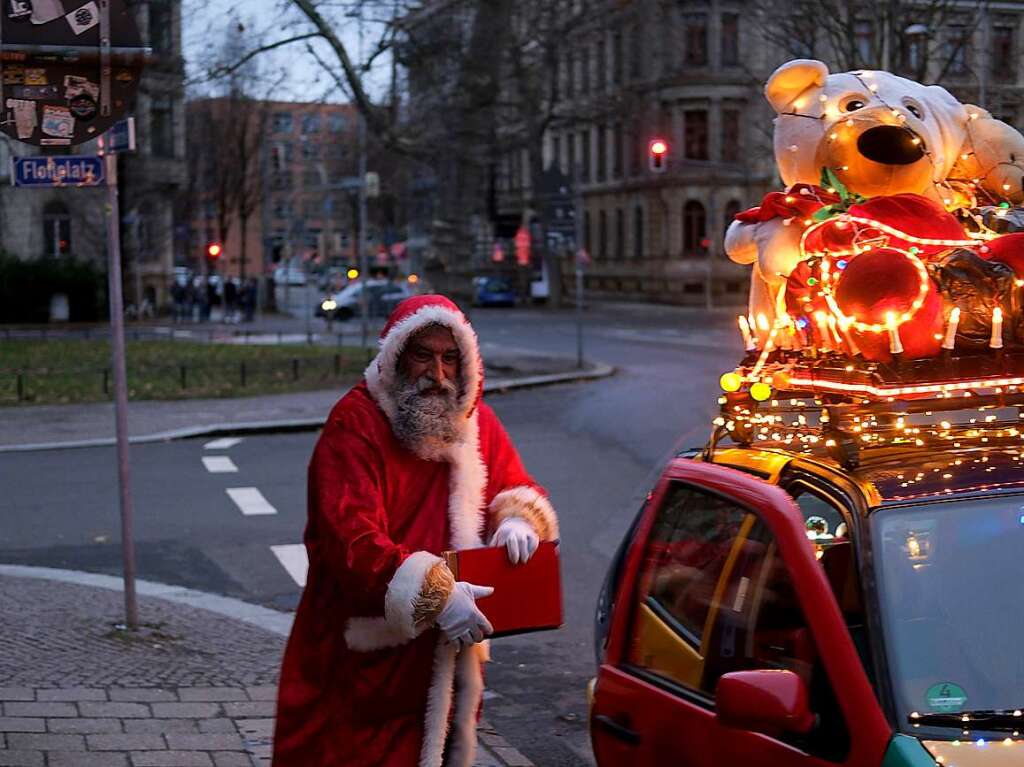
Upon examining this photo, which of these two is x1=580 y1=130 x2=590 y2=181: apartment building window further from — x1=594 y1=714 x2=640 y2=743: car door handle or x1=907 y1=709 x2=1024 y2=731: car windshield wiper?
x1=907 y1=709 x2=1024 y2=731: car windshield wiper

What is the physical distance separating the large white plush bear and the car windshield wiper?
7.08 feet

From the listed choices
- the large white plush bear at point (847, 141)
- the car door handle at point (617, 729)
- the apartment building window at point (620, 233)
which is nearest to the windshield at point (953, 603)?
the car door handle at point (617, 729)

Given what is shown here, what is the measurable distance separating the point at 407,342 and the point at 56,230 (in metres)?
55.5

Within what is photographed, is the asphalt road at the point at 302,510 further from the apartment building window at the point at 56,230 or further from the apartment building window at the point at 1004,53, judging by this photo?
Result: the apartment building window at the point at 56,230

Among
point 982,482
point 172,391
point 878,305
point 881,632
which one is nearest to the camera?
point 881,632

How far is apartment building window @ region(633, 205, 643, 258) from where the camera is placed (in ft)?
248

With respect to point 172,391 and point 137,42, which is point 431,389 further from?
point 172,391

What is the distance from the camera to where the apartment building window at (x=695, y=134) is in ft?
229

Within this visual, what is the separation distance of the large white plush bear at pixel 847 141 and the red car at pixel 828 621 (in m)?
1.33

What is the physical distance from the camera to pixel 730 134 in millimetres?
64750

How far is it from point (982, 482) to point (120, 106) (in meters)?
5.08

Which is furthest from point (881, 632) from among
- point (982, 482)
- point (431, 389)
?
point (431, 389)

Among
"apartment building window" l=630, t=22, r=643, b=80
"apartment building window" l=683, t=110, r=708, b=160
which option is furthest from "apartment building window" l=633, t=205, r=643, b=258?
"apartment building window" l=630, t=22, r=643, b=80

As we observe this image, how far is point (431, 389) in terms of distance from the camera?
4.50 m
